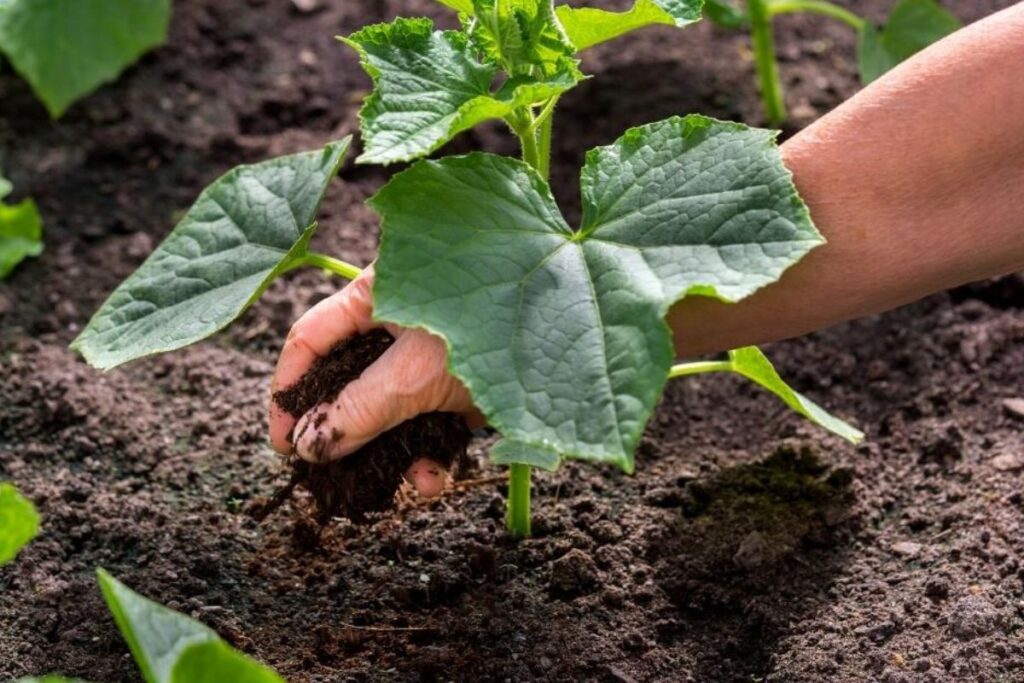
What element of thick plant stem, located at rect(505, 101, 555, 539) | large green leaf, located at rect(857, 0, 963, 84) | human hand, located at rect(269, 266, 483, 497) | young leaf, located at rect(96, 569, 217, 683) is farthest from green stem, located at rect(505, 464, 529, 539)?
large green leaf, located at rect(857, 0, 963, 84)

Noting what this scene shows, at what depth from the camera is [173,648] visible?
6.08 ft

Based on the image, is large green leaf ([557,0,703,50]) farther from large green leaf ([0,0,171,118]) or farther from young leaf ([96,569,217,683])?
large green leaf ([0,0,171,118])

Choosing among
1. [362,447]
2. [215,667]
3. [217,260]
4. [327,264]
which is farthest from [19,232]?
[215,667]

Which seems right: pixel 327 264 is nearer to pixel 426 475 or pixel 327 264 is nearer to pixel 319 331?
pixel 319 331

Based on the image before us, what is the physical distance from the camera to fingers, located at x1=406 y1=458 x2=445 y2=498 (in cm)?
249

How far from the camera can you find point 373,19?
465cm

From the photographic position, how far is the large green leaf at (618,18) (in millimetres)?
2201

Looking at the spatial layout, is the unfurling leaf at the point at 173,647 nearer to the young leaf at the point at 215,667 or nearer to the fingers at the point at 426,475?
the young leaf at the point at 215,667

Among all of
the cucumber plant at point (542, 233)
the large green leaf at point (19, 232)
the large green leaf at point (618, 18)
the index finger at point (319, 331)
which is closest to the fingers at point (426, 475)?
the cucumber plant at point (542, 233)

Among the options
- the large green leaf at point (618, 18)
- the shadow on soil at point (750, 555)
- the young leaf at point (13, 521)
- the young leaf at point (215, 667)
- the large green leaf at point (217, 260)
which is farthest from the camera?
the shadow on soil at point (750, 555)

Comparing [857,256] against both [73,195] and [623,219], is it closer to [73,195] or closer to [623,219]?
[623,219]

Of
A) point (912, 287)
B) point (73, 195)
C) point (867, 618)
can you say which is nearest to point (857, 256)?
point (912, 287)

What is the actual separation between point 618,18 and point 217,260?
34.7 inches

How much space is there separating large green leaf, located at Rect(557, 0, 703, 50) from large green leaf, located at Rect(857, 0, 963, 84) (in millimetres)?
1767
